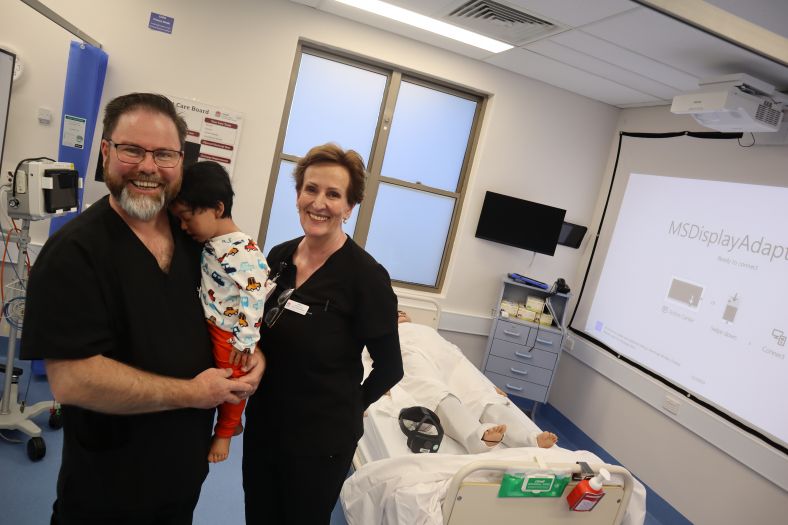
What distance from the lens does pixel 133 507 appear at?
1.17m

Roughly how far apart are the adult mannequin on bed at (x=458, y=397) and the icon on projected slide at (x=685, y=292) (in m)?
1.48

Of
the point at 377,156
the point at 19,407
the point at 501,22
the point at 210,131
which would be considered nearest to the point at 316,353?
the point at 19,407

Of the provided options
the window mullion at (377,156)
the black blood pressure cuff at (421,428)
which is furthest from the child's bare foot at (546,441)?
the window mullion at (377,156)

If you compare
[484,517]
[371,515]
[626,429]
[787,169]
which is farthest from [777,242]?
[371,515]

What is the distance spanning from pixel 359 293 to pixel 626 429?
3113 mm

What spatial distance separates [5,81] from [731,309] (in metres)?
4.67

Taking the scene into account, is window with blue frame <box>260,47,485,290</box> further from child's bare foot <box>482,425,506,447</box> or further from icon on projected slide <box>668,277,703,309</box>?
child's bare foot <box>482,425,506,447</box>

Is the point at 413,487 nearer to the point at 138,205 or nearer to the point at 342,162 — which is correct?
the point at 342,162

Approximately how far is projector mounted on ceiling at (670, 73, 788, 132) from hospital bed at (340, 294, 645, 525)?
2.09 metres

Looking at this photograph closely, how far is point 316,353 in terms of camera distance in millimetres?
1487

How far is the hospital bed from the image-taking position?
1.83 metres

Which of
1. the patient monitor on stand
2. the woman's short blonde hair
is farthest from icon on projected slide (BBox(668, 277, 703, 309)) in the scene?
the patient monitor on stand

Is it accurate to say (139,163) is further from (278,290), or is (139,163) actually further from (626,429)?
(626,429)

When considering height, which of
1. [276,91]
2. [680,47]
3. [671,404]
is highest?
[680,47]
